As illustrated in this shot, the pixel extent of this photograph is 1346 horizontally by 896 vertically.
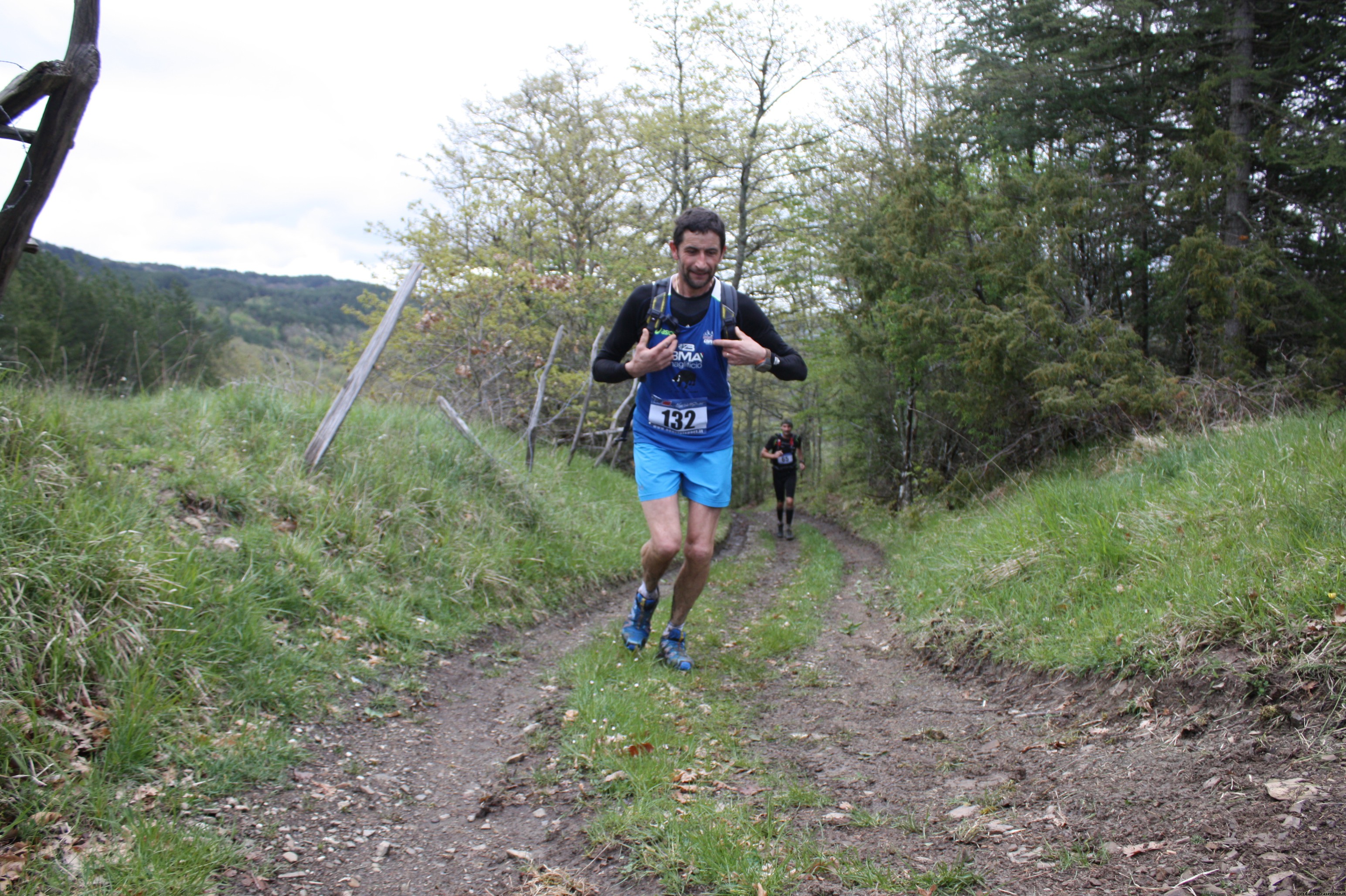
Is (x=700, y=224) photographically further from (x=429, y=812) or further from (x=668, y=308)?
(x=429, y=812)

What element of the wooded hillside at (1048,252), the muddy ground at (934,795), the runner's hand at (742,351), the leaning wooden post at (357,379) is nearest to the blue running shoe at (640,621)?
the muddy ground at (934,795)

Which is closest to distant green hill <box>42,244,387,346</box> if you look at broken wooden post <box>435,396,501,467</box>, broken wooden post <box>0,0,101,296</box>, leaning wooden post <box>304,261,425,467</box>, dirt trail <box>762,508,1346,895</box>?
broken wooden post <box>435,396,501,467</box>

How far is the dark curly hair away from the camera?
413 cm

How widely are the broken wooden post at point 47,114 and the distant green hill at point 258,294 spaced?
59.9 feet

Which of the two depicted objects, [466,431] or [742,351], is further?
[466,431]

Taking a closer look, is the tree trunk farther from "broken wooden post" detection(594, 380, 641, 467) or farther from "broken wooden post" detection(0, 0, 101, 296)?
"broken wooden post" detection(0, 0, 101, 296)

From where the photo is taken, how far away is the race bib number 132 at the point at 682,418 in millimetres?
4430

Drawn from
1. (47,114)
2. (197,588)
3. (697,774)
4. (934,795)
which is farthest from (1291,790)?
(197,588)

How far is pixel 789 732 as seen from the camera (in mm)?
3664

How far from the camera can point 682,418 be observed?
175 inches

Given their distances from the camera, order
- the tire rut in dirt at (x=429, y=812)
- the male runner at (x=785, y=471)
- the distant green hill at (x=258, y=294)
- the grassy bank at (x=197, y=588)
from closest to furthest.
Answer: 1. the tire rut in dirt at (x=429, y=812)
2. the grassy bank at (x=197, y=588)
3. the male runner at (x=785, y=471)
4. the distant green hill at (x=258, y=294)

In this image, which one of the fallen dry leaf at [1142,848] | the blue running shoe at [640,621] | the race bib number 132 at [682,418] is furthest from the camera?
the blue running shoe at [640,621]

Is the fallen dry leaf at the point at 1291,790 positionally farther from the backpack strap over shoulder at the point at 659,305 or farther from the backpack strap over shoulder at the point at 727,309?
the backpack strap over shoulder at the point at 659,305

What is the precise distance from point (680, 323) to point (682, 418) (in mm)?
573
